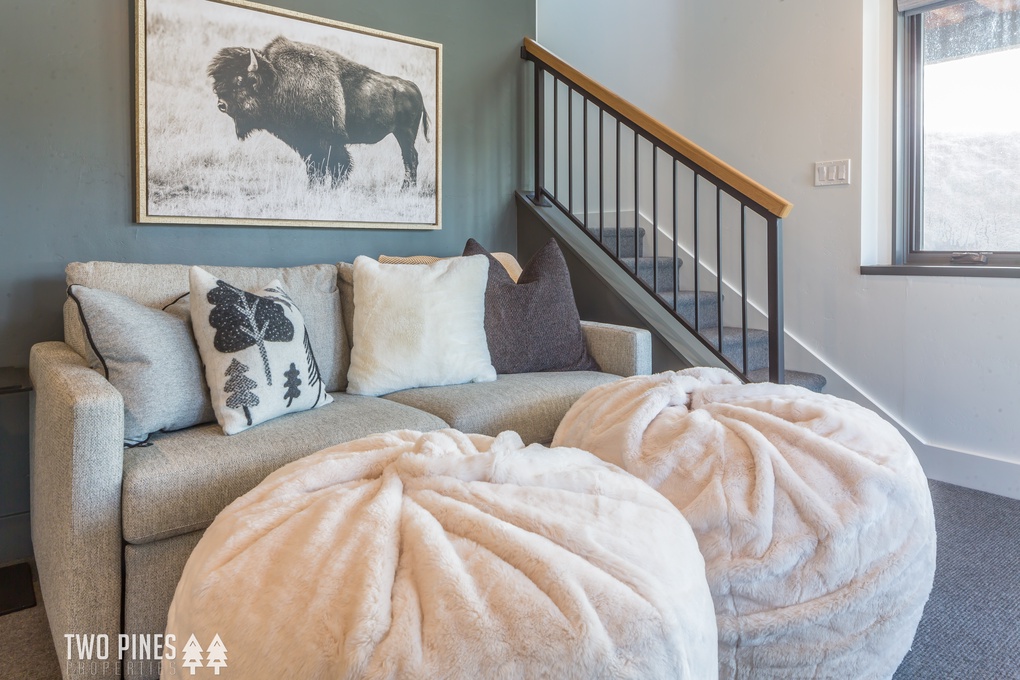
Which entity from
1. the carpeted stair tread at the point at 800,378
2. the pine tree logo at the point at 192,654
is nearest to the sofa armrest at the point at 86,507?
the pine tree logo at the point at 192,654

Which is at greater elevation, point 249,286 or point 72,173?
point 72,173

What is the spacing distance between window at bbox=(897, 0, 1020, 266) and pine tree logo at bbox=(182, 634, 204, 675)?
3.02m

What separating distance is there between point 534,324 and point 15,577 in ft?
6.01

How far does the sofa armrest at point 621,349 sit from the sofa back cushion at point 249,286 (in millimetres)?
969

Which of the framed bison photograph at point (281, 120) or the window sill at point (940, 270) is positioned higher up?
the framed bison photograph at point (281, 120)

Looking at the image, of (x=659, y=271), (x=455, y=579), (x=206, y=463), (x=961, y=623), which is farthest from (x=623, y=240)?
(x=455, y=579)

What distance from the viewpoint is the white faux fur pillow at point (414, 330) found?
2.26 meters

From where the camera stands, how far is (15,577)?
200cm

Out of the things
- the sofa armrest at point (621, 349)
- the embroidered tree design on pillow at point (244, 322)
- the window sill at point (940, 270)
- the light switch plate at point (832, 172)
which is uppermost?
the light switch plate at point (832, 172)

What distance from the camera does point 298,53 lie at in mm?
2652

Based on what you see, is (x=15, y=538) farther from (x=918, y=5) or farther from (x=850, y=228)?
(x=918, y=5)

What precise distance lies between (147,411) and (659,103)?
304 centimetres

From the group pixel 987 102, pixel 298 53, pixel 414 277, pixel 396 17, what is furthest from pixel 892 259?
pixel 298 53

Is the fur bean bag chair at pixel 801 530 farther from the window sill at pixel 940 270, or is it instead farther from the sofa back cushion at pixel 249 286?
the window sill at pixel 940 270
